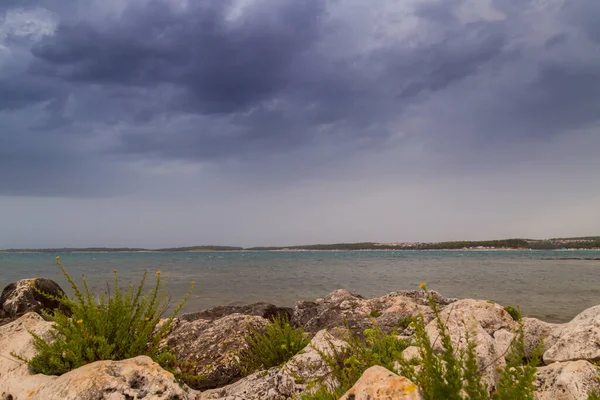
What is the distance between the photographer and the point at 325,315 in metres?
10.9

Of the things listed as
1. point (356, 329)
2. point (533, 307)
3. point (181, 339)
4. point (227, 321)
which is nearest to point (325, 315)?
point (356, 329)

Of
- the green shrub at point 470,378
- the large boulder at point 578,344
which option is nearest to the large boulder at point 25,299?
the green shrub at point 470,378

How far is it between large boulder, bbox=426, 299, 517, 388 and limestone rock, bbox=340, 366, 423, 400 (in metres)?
1.87

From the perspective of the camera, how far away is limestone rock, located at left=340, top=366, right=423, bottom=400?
9.41ft

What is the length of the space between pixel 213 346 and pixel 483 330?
17.2ft

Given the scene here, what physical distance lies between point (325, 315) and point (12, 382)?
24.6 ft

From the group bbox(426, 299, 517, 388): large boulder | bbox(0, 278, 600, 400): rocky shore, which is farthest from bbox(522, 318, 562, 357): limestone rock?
bbox(426, 299, 517, 388): large boulder

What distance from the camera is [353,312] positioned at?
10602 mm

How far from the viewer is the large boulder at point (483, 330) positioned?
4.98 metres

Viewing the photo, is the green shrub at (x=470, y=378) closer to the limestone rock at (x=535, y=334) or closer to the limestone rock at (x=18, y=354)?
the limestone rock at (x=18, y=354)

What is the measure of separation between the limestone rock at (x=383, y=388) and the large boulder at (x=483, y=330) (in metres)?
1.87

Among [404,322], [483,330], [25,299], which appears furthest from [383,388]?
[25,299]

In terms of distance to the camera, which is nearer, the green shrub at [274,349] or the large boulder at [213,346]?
the green shrub at [274,349]

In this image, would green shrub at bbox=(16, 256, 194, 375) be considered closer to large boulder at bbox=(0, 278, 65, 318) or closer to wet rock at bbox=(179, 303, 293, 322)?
wet rock at bbox=(179, 303, 293, 322)
